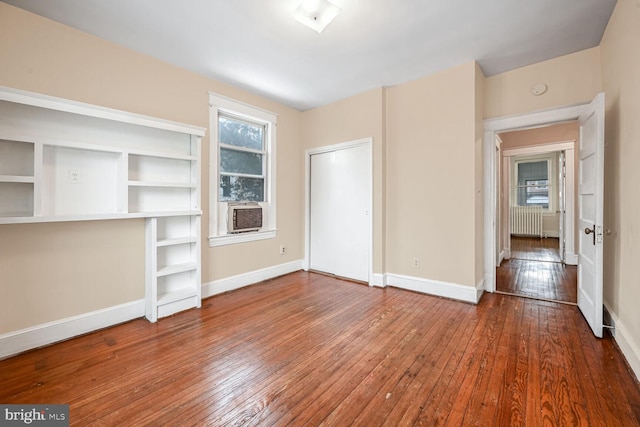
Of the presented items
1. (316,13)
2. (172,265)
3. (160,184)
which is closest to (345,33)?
(316,13)

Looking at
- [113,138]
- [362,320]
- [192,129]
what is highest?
[192,129]

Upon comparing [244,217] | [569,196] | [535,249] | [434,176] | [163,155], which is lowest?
[535,249]

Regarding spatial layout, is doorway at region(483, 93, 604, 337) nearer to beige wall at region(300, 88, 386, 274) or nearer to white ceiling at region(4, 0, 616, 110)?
white ceiling at region(4, 0, 616, 110)

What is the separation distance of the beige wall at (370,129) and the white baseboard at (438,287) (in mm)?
246

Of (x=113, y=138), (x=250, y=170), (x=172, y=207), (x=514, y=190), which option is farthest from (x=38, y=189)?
(x=514, y=190)

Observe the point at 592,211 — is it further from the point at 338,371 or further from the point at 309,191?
the point at 309,191

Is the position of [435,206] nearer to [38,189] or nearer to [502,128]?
[502,128]

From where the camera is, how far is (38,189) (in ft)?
6.88

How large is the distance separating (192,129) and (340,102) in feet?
7.31

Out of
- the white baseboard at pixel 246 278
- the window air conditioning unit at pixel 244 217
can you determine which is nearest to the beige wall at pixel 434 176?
the white baseboard at pixel 246 278

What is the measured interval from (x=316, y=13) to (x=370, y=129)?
1.86 m

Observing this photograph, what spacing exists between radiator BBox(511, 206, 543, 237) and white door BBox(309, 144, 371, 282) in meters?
6.67

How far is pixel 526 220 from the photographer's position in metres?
8.04

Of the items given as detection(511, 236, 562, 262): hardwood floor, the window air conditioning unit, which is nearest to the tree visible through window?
the window air conditioning unit
